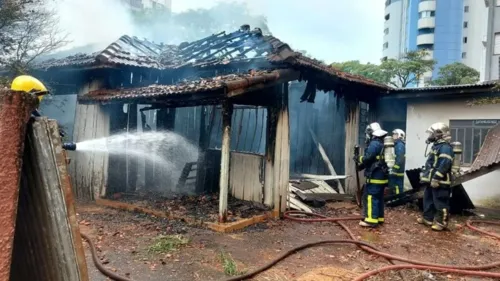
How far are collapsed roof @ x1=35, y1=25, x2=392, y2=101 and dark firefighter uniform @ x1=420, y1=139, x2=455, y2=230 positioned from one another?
9.76 feet

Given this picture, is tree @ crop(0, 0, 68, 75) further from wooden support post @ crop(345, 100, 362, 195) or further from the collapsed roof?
wooden support post @ crop(345, 100, 362, 195)

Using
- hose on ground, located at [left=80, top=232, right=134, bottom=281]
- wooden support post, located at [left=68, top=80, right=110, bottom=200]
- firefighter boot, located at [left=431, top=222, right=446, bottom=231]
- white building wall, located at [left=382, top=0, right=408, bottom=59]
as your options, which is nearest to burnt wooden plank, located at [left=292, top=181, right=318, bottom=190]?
firefighter boot, located at [left=431, top=222, right=446, bottom=231]

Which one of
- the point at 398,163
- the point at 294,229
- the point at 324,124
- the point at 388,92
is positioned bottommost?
the point at 294,229

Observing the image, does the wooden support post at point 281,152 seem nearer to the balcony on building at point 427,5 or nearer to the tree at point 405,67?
the tree at point 405,67

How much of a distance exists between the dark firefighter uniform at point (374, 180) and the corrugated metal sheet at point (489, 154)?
1.94 m

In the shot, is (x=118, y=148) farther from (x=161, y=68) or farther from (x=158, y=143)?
(x=161, y=68)

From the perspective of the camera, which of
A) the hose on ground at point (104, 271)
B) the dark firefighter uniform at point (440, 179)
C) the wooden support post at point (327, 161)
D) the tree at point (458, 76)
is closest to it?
the hose on ground at point (104, 271)

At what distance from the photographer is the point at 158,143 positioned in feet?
34.1

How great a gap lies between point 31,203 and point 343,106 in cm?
1113

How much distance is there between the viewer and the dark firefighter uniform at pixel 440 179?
7.52m

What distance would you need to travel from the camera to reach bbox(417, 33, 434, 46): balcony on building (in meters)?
51.5

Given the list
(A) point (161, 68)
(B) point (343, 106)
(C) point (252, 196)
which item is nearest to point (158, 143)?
(A) point (161, 68)

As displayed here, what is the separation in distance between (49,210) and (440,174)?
296 inches

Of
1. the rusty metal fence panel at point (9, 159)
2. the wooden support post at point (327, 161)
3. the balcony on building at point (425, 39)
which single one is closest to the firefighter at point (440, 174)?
the wooden support post at point (327, 161)
